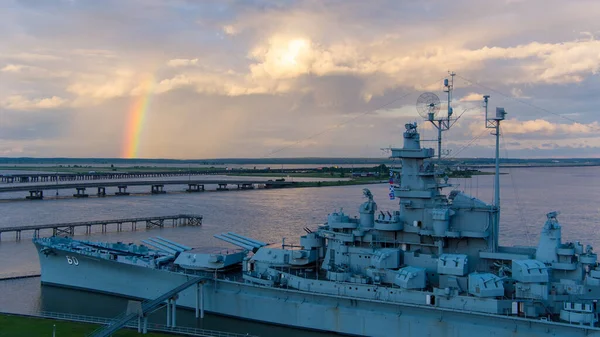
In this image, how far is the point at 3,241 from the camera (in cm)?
4444

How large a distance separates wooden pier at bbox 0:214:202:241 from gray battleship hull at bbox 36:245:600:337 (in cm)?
1735

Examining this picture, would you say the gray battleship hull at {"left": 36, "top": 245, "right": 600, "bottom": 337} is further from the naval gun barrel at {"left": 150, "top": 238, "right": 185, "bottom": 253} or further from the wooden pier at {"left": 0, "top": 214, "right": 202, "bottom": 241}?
the wooden pier at {"left": 0, "top": 214, "right": 202, "bottom": 241}

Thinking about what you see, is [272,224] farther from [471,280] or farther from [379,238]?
[471,280]

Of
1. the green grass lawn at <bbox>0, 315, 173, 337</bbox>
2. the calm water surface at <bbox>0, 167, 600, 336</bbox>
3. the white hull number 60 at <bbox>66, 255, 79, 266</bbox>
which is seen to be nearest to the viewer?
the green grass lawn at <bbox>0, 315, 173, 337</bbox>

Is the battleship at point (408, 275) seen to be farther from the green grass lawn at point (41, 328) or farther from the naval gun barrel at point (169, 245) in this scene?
the green grass lawn at point (41, 328)

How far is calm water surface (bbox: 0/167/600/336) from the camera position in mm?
27906

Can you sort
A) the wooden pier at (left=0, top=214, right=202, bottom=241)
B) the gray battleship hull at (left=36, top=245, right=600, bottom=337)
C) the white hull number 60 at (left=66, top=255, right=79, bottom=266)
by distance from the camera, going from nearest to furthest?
the gray battleship hull at (left=36, top=245, right=600, bottom=337) → the white hull number 60 at (left=66, top=255, right=79, bottom=266) → the wooden pier at (left=0, top=214, right=202, bottom=241)

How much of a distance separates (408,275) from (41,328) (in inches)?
561

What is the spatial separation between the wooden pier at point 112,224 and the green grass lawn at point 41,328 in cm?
2486

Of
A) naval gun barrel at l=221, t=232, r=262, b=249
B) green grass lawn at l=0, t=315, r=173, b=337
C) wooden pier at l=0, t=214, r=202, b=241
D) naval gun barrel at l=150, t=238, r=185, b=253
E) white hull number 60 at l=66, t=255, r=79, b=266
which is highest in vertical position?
naval gun barrel at l=221, t=232, r=262, b=249

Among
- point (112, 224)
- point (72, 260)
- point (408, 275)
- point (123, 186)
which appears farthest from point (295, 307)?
point (123, 186)

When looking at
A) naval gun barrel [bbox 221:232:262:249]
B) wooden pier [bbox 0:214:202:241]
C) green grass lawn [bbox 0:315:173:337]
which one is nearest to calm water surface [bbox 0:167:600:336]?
wooden pier [bbox 0:214:202:241]

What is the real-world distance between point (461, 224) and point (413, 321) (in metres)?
4.71

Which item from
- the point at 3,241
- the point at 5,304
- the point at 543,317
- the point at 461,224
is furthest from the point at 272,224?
the point at 543,317
